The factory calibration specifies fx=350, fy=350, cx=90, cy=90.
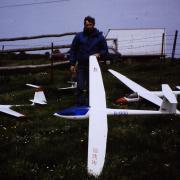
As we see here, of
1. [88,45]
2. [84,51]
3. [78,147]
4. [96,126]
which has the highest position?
[88,45]

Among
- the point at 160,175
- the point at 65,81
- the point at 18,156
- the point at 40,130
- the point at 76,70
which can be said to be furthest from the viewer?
the point at 65,81

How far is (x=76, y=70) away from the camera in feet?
31.8

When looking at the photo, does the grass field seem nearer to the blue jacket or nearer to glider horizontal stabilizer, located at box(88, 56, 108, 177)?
glider horizontal stabilizer, located at box(88, 56, 108, 177)

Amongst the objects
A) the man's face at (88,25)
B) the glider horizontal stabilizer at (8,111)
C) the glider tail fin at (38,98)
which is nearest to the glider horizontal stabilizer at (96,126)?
the man's face at (88,25)

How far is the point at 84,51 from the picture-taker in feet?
30.3

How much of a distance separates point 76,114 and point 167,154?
212 centimetres

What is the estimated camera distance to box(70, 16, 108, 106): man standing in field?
9.17m

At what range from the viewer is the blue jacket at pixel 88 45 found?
917cm

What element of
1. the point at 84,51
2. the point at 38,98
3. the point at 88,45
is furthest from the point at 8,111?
the point at 88,45

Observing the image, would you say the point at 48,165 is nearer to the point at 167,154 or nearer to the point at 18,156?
the point at 18,156

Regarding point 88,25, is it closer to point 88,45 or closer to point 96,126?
point 88,45

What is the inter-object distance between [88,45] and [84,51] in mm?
195

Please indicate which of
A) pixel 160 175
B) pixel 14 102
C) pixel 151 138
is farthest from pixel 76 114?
pixel 14 102

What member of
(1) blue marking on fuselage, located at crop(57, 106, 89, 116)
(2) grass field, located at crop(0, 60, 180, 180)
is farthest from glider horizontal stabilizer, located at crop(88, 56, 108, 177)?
(1) blue marking on fuselage, located at crop(57, 106, 89, 116)
